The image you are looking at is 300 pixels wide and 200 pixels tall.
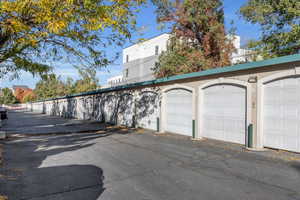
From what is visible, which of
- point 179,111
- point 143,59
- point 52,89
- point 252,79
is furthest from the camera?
point 52,89

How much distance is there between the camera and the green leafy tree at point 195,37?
68.5 feet

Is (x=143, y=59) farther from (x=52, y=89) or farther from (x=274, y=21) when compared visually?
(x=52, y=89)

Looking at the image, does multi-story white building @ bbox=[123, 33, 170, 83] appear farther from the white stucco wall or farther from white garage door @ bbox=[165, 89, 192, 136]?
white garage door @ bbox=[165, 89, 192, 136]

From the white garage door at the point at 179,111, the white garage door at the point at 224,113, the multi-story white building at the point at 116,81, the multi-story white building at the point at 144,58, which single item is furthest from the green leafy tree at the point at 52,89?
the white garage door at the point at 224,113

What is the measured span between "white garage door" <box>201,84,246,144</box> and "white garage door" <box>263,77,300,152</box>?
1.05 metres

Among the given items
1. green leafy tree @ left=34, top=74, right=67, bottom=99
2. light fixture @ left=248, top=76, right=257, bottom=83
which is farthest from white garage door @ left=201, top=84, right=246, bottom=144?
green leafy tree @ left=34, top=74, right=67, bottom=99

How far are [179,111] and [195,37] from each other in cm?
1219

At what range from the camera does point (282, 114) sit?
324 inches

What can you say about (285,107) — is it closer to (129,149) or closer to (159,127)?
(129,149)

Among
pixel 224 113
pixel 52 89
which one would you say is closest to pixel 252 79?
pixel 224 113

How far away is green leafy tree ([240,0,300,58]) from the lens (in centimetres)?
1401

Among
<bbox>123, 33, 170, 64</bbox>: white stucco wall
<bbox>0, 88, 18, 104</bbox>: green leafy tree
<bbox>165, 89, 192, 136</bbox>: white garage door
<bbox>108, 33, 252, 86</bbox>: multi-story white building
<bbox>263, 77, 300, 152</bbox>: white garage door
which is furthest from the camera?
<bbox>0, 88, 18, 104</bbox>: green leafy tree

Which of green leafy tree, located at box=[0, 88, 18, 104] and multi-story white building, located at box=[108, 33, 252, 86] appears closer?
multi-story white building, located at box=[108, 33, 252, 86]

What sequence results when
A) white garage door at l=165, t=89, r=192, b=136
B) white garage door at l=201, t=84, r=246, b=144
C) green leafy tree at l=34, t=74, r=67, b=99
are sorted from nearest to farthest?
white garage door at l=201, t=84, r=246, b=144, white garage door at l=165, t=89, r=192, b=136, green leafy tree at l=34, t=74, r=67, b=99
